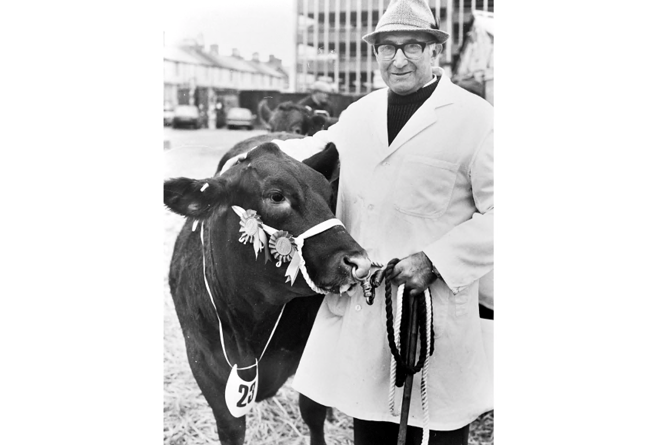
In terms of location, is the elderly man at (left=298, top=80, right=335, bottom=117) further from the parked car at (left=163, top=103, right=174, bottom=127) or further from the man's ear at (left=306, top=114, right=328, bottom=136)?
the parked car at (left=163, top=103, right=174, bottom=127)

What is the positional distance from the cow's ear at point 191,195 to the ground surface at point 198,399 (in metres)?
0.06

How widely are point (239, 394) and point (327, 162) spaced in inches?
38.2

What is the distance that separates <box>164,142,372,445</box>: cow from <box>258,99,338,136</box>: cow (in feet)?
0.36

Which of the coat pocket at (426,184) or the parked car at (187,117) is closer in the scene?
the coat pocket at (426,184)

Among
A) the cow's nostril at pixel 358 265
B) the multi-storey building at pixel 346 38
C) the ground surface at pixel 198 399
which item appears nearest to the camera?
the cow's nostril at pixel 358 265

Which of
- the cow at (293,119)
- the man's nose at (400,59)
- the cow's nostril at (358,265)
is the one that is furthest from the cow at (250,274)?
the man's nose at (400,59)

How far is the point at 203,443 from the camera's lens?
10.8 ft

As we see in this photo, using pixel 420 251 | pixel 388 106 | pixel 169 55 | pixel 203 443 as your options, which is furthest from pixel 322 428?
pixel 169 55

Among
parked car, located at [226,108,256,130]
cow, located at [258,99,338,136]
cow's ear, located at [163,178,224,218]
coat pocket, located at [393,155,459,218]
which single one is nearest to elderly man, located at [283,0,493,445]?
coat pocket, located at [393,155,459,218]

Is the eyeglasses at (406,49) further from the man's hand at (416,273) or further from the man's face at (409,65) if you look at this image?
the man's hand at (416,273)

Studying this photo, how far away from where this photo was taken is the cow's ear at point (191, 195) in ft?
10.3

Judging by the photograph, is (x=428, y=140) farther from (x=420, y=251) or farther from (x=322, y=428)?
(x=322, y=428)

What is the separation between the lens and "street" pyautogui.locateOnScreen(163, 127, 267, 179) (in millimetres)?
3205

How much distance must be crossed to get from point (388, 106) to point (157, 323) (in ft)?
4.24
